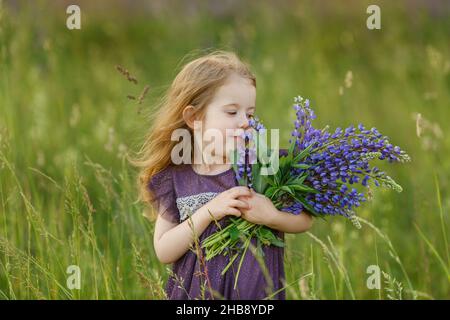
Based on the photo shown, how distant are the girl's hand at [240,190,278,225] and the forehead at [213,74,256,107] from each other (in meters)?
0.28

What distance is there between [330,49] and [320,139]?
4893 mm

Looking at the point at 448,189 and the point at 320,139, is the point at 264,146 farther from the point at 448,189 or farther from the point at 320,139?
the point at 448,189

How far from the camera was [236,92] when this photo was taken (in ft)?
7.30

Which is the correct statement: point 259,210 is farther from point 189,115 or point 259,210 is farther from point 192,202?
point 189,115

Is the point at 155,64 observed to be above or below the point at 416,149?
above

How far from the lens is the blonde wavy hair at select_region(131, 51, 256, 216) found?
2.27 meters

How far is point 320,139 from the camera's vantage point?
2105mm

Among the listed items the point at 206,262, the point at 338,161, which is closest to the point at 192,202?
the point at 206,262

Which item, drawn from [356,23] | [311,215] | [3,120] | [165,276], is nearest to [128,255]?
[165,276]

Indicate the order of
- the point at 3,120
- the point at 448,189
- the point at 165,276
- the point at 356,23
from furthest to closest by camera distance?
1. the point at 356,23
2. the point at 448,189
3. the point at 3,120
4. the point at 165,276

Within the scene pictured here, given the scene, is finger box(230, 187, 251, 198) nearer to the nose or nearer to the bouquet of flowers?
the bouquet of flowers

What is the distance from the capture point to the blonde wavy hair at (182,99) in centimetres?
227

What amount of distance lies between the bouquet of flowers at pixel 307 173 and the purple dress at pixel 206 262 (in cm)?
5

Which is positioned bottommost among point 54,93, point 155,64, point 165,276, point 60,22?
point 165,276
